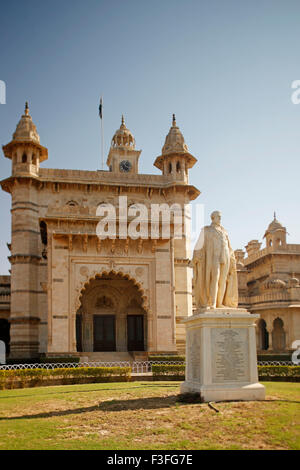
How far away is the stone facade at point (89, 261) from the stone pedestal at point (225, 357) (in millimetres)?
16541

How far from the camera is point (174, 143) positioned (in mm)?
36375

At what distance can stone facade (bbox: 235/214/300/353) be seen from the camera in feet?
117

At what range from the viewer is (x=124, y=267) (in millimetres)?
28812

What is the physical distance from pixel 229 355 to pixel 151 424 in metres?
3.12

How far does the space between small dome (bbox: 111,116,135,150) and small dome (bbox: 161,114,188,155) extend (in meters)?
4.58

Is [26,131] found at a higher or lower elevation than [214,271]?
higher

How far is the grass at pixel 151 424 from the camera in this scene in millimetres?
7730

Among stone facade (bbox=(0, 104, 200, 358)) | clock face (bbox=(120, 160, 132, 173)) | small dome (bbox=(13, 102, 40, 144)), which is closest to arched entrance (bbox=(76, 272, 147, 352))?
stone facade (bbox=(0, 104, 200, 358))

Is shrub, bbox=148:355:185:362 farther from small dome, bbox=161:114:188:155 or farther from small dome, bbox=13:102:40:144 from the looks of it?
small dome, bbox=13:102:40:144

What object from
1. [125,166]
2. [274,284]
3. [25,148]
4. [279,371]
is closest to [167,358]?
[279,371]

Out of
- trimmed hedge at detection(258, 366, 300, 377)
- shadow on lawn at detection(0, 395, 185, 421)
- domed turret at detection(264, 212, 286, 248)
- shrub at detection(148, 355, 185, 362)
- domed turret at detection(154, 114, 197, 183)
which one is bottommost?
shrub at detection(148, 355, 185, 362)

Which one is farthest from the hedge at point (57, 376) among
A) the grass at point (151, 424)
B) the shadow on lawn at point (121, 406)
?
the shadow on lawn at point (121, 406)

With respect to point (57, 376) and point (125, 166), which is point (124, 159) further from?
point (57, 376)

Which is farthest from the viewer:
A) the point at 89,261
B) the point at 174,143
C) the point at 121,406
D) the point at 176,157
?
the point at 174,143
